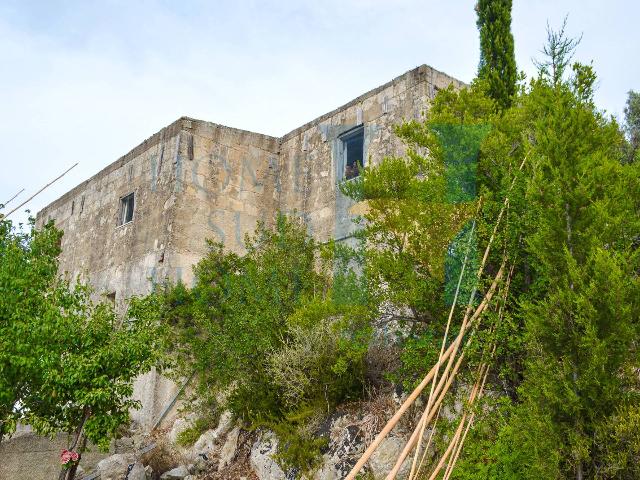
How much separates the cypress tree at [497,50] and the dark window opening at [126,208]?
910 cm

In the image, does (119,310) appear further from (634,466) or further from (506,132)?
(634,466)

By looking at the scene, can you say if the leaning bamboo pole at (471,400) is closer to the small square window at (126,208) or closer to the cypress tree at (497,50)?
the cypress tree at (497,50)

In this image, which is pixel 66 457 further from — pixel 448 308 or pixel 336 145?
pixel 336 145

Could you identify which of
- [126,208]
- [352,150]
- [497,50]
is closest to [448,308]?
[497,50]

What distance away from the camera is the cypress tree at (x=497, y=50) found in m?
11.2

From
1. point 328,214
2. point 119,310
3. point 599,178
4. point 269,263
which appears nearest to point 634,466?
point 599,178

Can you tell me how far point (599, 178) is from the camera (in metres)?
6.22

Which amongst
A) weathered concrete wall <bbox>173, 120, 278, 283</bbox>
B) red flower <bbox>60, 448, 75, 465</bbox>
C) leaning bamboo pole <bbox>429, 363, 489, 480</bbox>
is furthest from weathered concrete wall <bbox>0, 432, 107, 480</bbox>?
leaning bamboo pole <bbox>429, 363, 489, 480</bbox>

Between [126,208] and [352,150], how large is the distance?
6116 millimetres

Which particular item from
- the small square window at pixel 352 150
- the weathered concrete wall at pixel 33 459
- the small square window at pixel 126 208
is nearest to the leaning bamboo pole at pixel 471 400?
the small square window at pixel 352 150

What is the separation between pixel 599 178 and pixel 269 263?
24.1 ft

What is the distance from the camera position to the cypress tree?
439 inches

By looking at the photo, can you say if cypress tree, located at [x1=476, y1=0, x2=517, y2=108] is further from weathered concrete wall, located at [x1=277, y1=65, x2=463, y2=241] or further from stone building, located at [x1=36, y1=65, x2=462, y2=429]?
stone building, located at [x1=36, y1=65, x2=462, y2=429]

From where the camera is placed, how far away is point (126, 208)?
671 inches
